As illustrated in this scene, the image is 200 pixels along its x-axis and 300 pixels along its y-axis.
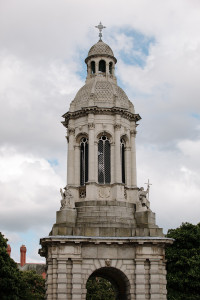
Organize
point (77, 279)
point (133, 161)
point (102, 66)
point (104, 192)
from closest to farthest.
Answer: point (77, 279), point (104, 192), point (133, 161), point (102, 66)

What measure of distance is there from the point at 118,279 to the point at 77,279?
17.0ft

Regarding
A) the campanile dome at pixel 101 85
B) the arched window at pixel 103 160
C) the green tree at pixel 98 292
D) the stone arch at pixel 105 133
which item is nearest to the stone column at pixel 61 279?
the arched window at pixel 103 160

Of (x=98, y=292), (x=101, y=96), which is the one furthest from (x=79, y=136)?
(x=98, y=292)

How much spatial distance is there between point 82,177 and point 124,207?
4.12m

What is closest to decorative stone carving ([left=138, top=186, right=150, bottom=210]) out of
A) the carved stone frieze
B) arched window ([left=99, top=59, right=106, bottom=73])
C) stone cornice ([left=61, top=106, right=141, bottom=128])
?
the carved stone frieze

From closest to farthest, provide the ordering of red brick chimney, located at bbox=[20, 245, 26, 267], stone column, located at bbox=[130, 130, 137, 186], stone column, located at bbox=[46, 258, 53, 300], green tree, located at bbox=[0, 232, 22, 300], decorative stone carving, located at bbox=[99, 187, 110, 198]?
stone column, located at bbox=[46, 258, 53, 300] < decorative stone carving, located at bbox=[99, 187, 110, 198] < stone column, located at bbox=[130, 130, 137, 186] < green tree, located at bbox=[0, 232, 22, 300] < red brick chimney, located at bbox=[20, 245, 26, 267]

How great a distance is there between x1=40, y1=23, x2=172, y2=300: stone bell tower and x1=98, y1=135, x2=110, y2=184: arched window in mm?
73

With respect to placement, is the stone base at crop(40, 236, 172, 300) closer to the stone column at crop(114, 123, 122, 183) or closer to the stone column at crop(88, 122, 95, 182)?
the stone column at crop(114, 123, 122, 183)

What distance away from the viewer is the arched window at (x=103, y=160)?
33281 mm

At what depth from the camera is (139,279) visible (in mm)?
29250

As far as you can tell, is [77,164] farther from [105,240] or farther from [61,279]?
[61,279]

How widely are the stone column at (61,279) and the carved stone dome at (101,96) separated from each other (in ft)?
39.2

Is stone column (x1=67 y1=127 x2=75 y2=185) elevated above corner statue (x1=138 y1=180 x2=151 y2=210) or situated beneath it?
elevated above

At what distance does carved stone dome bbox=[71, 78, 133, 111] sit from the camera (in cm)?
3459
